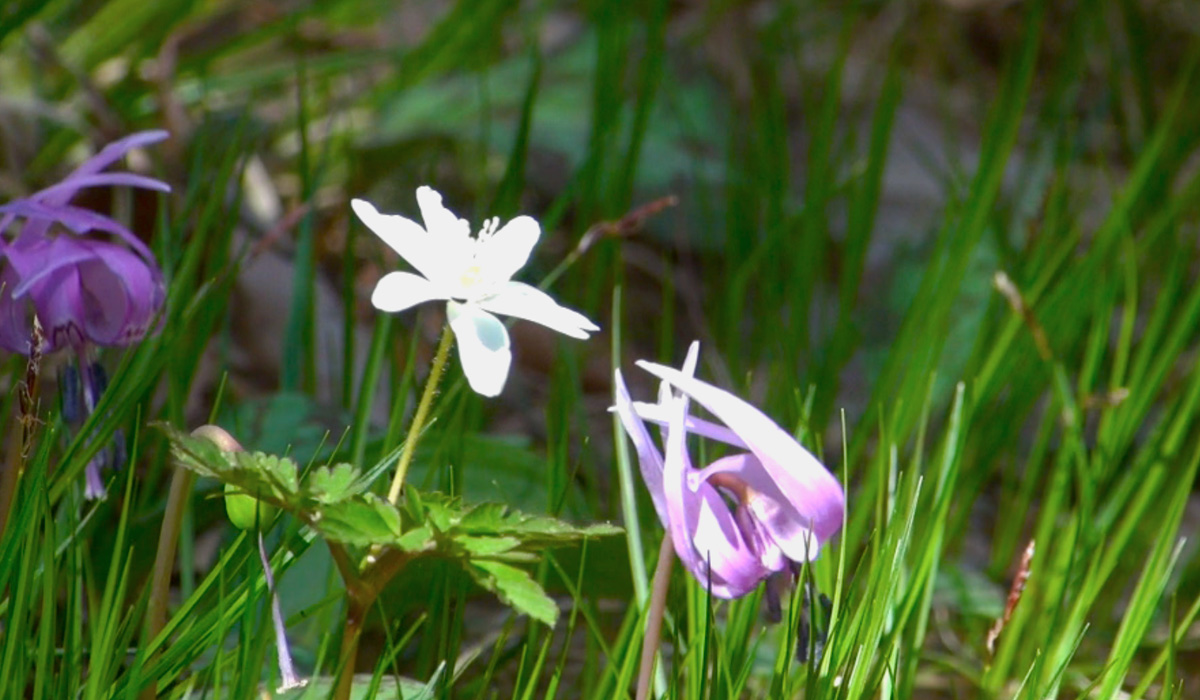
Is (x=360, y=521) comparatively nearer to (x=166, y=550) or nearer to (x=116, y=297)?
(x=166, y=550)

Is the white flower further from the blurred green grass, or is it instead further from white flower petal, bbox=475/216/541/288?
the blurred green grass

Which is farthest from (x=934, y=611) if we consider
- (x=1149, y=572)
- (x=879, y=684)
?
(x=879, y=684)

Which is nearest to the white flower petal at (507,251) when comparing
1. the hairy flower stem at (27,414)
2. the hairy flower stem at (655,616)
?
the hairy flower stem at (655,616)

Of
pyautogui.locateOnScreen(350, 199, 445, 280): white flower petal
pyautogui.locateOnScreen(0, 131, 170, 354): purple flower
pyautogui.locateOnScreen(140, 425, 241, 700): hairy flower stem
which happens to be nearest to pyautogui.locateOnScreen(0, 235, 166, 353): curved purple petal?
pyautogui.locateOnScreen(0, 131, 170, 354): purple flower

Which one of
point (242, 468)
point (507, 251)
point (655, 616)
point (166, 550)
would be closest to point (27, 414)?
point (166, 550)

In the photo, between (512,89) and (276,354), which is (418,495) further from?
(512,89)
